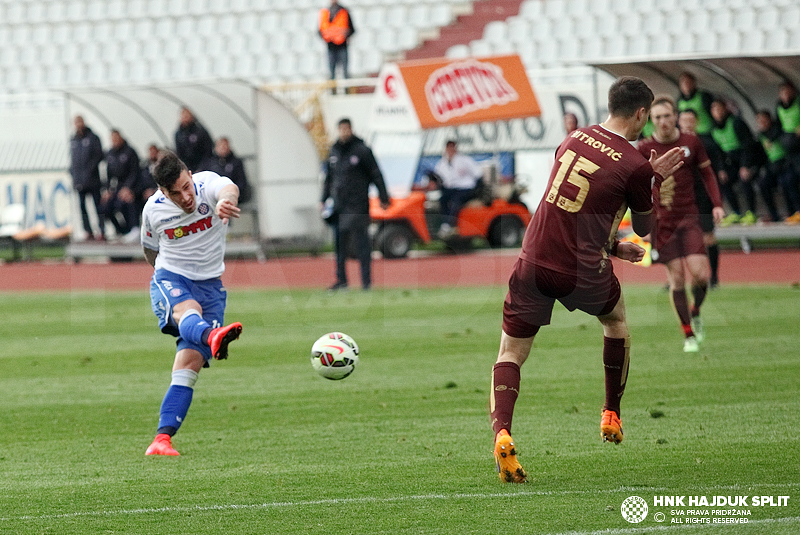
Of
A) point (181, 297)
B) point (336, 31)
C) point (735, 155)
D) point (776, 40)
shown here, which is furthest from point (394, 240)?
point (181, 297)

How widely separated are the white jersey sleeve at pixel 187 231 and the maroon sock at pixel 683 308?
181 inches

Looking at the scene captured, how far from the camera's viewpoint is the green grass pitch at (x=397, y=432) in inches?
203

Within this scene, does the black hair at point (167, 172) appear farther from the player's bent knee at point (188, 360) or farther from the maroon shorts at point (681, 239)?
the maroon shorts at point (681, 239)

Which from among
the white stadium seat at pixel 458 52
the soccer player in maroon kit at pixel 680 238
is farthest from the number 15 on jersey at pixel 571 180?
the white stadium seat at pixel 458 52

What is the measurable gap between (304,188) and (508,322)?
1527 cm

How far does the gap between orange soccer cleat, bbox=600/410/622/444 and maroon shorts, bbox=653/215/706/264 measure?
4219 millimetres

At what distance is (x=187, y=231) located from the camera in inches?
278

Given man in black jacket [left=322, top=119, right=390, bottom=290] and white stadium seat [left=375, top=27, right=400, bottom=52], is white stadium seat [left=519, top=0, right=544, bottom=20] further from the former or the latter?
man in black jacket [left=322, top=119, right=390, bottom=290]

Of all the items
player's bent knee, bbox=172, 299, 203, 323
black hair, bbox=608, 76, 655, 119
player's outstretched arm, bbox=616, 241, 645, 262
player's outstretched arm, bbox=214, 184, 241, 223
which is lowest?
player's bent knee, bbox=172, 299, 203, 323

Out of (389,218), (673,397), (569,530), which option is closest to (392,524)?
(569,530)

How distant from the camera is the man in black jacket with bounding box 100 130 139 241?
21.1 meters

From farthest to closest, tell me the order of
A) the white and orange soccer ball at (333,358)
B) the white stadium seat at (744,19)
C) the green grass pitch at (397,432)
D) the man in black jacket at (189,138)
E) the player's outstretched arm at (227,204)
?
the white stadium seat at (744,19), the man in black jacket at (189,138), the white and orange soccer ball at (333,358), the player's outstretched arm at (227,204), the green grass pitch at (397,432)

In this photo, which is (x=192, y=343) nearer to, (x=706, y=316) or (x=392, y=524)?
(x=392, y=524)

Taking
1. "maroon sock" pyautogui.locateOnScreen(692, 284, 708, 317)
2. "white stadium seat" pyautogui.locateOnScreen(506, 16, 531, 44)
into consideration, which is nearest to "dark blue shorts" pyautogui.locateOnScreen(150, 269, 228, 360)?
"maroon sock" pyautogui.locateOnScreen(692, 284, 708, 317)
